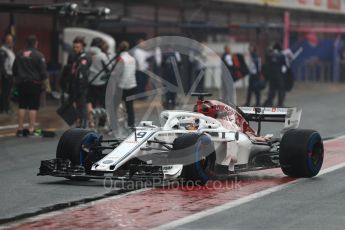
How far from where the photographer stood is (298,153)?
12.7 metres

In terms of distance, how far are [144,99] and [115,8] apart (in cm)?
333

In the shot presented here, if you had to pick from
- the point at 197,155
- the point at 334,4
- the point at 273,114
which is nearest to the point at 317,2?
the point at 334,4

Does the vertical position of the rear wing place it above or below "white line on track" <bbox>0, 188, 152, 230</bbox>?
above

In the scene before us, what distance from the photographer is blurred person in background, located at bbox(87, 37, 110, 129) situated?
20109 mm

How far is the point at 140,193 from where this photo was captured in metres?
11.7

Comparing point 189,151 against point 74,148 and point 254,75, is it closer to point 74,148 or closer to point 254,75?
point 74,148

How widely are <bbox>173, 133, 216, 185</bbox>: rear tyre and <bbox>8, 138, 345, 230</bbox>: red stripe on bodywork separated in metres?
0.15

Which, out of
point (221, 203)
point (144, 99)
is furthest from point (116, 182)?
point (144, 99)

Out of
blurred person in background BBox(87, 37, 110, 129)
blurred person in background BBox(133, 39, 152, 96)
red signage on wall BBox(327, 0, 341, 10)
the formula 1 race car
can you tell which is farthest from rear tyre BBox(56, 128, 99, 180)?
red signage on wall BBox(327, 0, 341, 10)

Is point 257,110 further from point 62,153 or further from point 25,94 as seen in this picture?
point 25,94

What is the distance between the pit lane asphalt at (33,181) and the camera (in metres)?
11.0

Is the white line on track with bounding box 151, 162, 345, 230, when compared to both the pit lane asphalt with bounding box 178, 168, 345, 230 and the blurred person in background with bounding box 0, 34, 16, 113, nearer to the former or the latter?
the pit lane asphalt with bounding box 178, 168, 345, 230

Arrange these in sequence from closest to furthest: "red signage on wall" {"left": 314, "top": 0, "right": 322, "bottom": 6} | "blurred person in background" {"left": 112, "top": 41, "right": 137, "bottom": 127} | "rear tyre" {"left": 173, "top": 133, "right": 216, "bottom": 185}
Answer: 1. "rear tyre" {"left": 173, "top": 133, "right": 216, "bottom": 185}
2. "blurred person in background" {"left": 112, "top": 41, "right": 137, "bottom": 127}
3. "red signage on wall" {"left": 314, "top": 0, "right": 322, "bottom": 6}

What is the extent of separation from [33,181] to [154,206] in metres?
2.67
